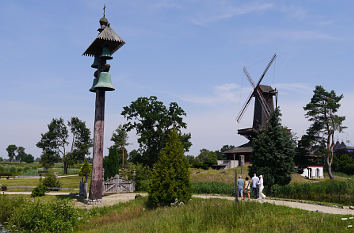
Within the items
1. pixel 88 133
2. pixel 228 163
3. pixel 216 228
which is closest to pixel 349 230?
pixel 216 228

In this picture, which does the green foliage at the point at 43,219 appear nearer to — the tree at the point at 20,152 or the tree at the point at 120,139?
the tree at the point at 120,139

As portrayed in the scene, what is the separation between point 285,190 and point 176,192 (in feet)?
35.7

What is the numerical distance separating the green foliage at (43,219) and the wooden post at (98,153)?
685 cm

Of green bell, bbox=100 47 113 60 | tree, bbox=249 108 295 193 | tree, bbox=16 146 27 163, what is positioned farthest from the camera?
tree, bbox=16 146 27 163

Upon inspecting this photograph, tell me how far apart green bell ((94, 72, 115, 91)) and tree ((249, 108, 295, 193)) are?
540 inches

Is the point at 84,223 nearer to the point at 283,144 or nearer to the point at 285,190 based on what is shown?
the point at 285,190

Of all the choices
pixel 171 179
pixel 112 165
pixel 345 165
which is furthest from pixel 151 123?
pixel 345 165

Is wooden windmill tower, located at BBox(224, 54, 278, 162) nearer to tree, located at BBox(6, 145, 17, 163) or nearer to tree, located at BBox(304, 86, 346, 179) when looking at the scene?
tree, located at BBox(304, 86, 346, 179)

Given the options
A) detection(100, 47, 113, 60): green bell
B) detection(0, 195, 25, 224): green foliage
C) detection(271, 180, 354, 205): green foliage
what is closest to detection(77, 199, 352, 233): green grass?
detection(0, 195, 25, 224): green foliage

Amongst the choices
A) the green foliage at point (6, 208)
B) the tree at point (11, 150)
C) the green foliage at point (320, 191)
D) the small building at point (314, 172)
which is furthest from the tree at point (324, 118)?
the tree at point (11, 150)

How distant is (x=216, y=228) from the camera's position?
10.6 m

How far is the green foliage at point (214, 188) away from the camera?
23381 millimetres

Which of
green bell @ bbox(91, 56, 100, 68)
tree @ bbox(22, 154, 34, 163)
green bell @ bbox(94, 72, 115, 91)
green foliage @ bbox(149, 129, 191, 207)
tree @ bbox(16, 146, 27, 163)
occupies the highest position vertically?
green bell @ bbox(91, 56, 100, 68)

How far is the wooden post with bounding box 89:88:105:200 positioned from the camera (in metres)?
20.8
